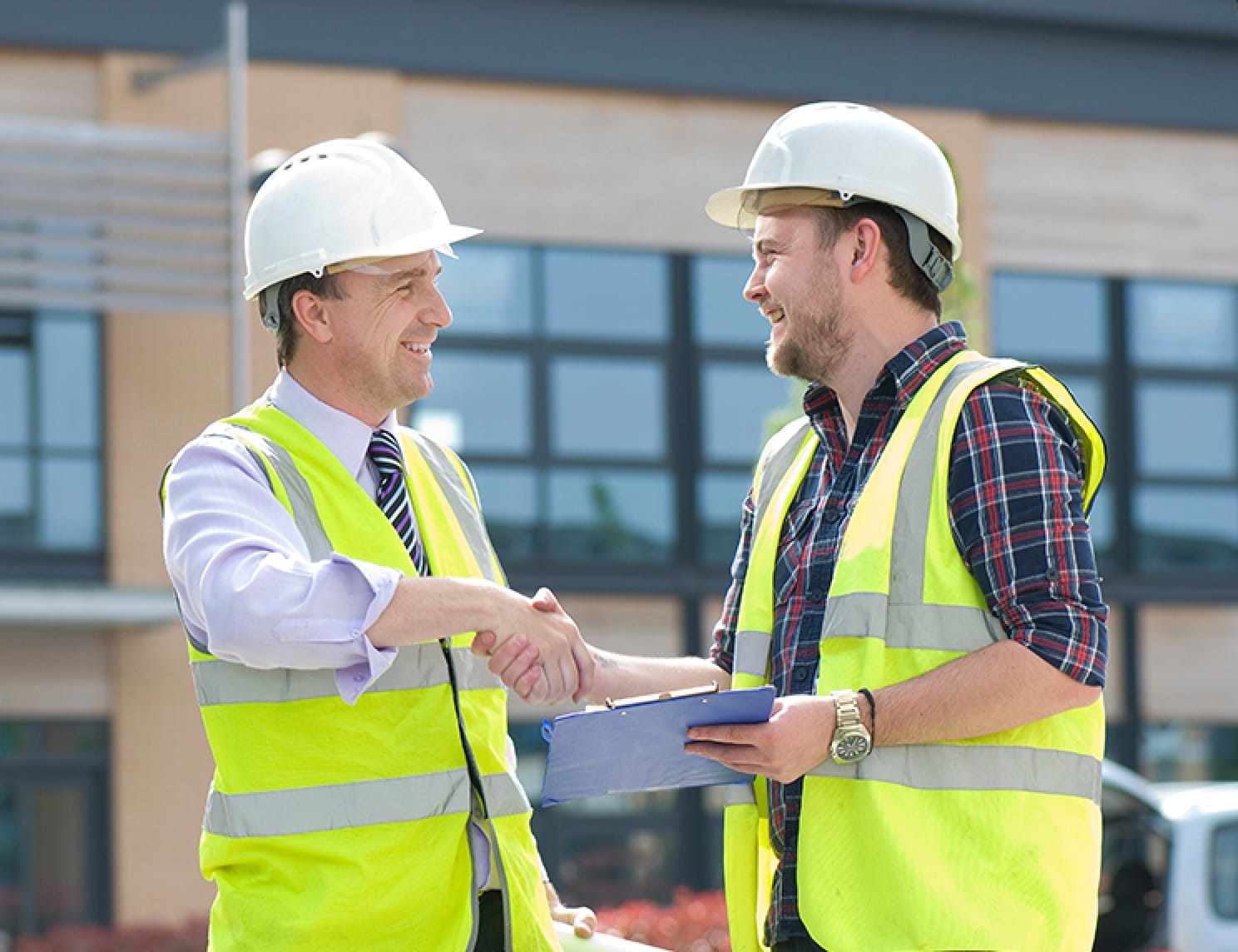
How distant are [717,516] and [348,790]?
47.1ft

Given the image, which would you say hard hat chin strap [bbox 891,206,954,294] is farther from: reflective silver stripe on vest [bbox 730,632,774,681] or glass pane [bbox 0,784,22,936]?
glass pane [bbox 0,784,22,936]

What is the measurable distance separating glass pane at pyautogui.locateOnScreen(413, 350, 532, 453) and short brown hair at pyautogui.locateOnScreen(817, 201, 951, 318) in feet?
43.7

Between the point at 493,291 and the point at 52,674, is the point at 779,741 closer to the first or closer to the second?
the point at 52,674

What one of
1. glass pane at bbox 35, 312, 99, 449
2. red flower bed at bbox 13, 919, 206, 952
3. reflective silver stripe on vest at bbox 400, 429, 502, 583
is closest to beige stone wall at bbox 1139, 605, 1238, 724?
glass pane at bbox 35, 312, 99, 449

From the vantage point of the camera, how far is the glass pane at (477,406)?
55.5 ft

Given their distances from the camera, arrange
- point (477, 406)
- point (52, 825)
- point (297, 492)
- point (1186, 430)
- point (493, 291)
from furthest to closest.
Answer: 1. point (1186, 430)
2. point (493, 291)
3. point (477, 406)
4. point (52, 825)
5. point (297, 492)

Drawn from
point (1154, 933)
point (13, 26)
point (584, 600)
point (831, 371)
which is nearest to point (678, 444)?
point (584, 600)

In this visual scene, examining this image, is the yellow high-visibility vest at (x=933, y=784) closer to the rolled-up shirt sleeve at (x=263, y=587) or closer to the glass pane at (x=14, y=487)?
the rolled-up shirt sleeve at (x=263, y=587)

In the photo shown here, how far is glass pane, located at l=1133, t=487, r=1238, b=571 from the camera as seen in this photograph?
19.2m

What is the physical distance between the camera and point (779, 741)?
3.17m

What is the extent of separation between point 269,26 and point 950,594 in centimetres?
1417

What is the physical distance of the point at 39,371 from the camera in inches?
625

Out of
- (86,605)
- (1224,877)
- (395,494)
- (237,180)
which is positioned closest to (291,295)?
(395,494)

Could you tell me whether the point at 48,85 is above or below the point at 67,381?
above
